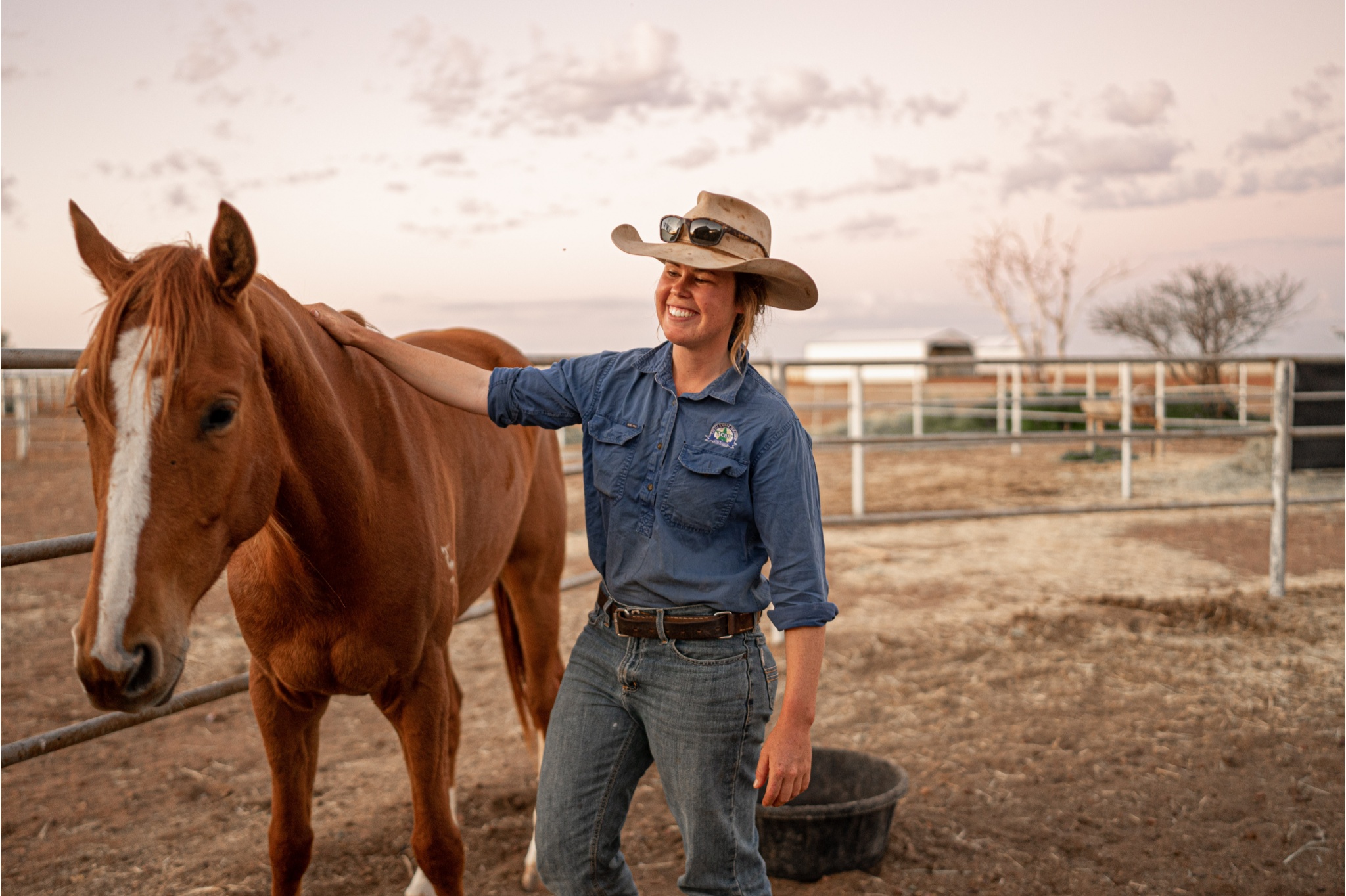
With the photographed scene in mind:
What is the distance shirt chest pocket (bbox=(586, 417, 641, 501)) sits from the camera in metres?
1.84

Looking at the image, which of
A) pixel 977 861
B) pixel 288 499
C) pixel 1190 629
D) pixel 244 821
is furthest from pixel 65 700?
pixel 1190 629

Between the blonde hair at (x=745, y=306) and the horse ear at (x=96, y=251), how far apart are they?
1.10 meters

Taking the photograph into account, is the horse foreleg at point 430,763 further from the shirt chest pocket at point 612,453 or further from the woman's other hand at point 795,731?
the woman's other hand at point 795,731

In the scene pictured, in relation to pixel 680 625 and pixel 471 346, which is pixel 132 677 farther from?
pixel 471 346

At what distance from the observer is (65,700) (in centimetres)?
422

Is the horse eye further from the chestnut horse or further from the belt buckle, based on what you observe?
the belt buckle

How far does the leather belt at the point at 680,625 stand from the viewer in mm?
1712

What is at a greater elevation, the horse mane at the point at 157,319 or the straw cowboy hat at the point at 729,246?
the straw cowboy hat at the point at 729,246

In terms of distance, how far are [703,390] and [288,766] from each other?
1313mm

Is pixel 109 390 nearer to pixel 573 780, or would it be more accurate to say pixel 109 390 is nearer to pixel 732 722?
pixel 573 780

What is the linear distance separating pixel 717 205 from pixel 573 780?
1161 mm

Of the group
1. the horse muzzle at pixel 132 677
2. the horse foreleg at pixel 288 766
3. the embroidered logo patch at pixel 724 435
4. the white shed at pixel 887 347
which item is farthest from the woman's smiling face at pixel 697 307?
the white shed at pixel 887 347

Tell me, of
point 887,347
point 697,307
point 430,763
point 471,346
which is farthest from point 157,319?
point 887,347

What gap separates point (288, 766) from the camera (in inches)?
83.7
